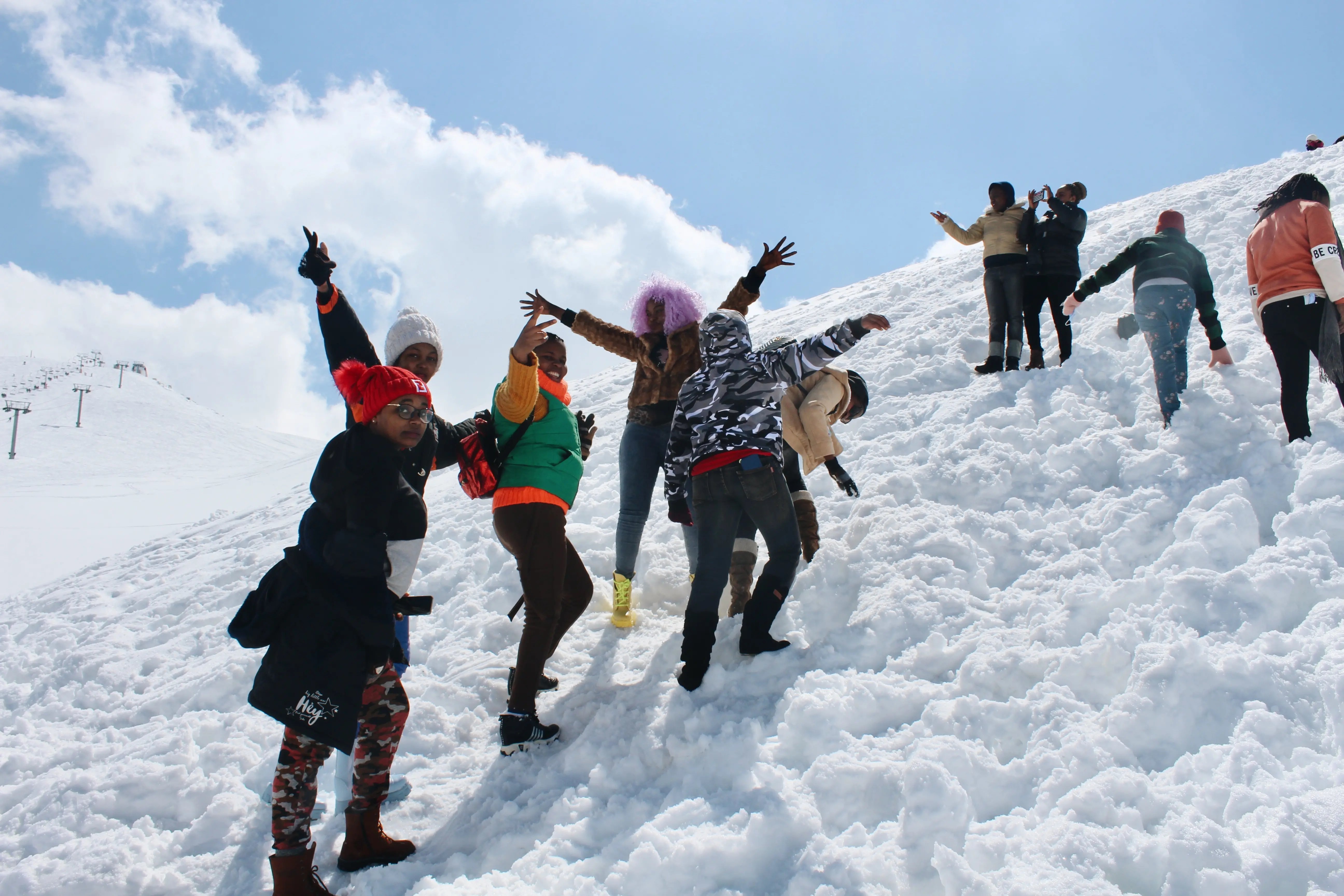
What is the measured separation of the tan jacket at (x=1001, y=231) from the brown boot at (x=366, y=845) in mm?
6908

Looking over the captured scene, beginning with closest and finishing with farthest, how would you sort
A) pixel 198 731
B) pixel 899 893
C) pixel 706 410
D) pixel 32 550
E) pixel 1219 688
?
1. pixel 899 893
2. pixel 1219 688
3. pixel 706 410
4. pixel 198 731
5. pixel 32 550

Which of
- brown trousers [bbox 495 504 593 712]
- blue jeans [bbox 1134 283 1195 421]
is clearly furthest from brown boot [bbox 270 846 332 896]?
blue jeans [bbox 1134 283 1195 421]

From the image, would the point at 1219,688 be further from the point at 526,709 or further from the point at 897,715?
the point at 526,709

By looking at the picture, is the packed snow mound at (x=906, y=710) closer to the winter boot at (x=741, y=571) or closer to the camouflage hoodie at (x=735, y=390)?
the winter boot at (x=741, y=571)

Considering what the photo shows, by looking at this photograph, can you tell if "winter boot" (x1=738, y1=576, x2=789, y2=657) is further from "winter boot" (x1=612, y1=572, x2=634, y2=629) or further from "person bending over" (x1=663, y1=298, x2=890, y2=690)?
"winter boot" (x1=612, y1=572, x2=634, y2=629)

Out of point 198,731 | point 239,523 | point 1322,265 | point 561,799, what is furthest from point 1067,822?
point 239,523

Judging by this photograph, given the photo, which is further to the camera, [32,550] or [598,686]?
[32,550]

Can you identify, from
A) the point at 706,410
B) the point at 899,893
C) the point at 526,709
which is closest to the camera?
the point at 899,893

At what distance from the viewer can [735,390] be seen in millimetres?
3895

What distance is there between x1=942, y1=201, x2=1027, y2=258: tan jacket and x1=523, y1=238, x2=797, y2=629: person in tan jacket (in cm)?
322

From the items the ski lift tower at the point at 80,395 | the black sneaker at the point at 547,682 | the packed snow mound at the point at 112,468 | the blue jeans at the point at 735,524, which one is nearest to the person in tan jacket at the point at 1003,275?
the blue jeans at the point at 735,524

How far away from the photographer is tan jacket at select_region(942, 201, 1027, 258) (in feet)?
22.9

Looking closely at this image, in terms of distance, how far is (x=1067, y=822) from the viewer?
2.46 meters

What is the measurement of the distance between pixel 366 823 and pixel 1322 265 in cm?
610
